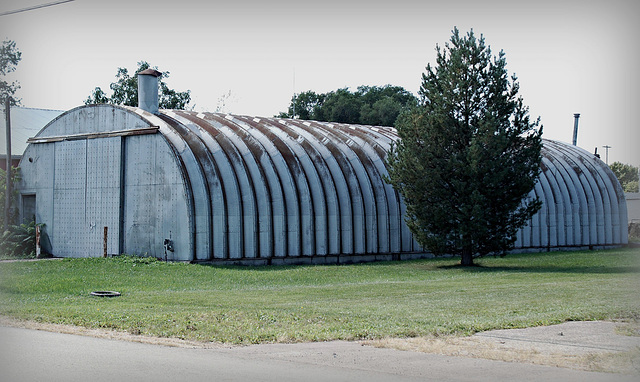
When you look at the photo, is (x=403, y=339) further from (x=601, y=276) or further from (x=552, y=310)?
(x=601, y=276)

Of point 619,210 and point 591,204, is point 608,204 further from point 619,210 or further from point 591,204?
point 591,204

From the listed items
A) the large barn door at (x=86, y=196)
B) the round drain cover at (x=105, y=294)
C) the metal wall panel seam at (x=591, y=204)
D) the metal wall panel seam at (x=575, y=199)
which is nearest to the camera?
the round drain cover at (x=105, y=294)

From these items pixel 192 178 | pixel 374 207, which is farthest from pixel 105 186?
pixel 374 207

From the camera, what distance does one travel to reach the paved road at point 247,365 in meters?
9.44

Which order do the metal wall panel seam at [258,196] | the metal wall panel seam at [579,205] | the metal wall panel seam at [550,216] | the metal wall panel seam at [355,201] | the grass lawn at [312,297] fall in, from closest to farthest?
the grass lawn at [312,297], the metal wall panel seam at [258,196], the metal wall panel seam at [355,201], the metal wall panel seam at [550,216], the metal wall panel seam at [579,205]

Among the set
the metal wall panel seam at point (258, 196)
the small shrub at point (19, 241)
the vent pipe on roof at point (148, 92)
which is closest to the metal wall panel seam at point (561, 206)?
the metal wall panel seam at point (258, 196)

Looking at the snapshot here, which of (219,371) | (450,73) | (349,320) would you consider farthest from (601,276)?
(219,371)

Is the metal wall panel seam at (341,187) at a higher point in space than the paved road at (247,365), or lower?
higher

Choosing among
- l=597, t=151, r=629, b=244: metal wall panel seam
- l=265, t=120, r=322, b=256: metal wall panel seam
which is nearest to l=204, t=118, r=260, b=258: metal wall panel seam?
l=265, t=120, r=322, b=256: metal wall panel seam

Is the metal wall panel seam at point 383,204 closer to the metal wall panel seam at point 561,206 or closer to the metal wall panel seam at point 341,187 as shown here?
the metal wall panel seam at point 341,187

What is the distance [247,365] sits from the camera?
10.2 meters

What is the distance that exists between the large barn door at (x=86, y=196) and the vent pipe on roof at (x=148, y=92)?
210 cm

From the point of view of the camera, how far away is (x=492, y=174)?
94.0ft

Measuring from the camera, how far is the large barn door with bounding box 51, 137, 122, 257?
1273 inches
